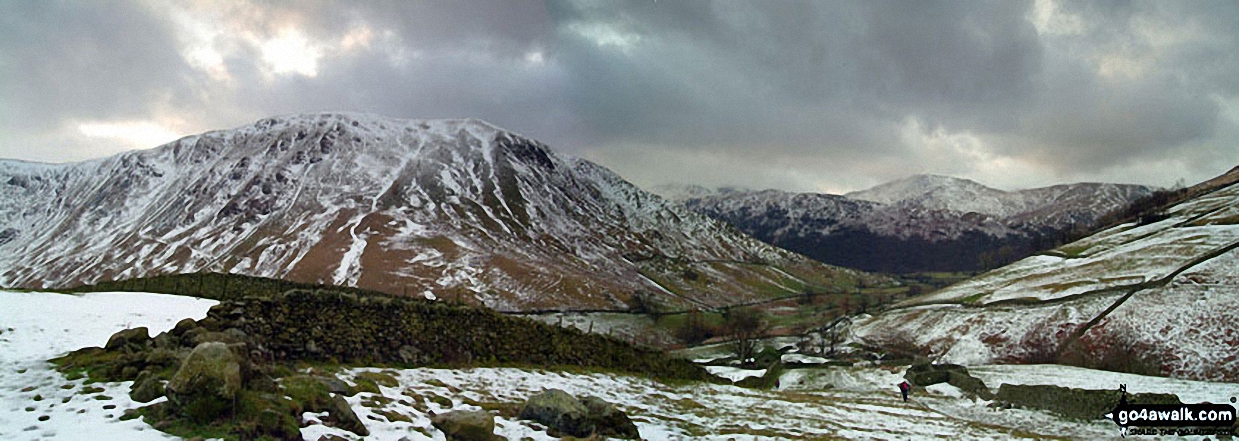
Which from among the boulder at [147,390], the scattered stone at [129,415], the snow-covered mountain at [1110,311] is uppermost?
the snow-covered mountain at [1110,311]

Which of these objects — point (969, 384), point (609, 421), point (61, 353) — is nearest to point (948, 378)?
point (969, 384)

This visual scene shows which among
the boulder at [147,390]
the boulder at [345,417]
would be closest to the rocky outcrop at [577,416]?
the boulder at [345,417]

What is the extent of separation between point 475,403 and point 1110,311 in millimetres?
76652

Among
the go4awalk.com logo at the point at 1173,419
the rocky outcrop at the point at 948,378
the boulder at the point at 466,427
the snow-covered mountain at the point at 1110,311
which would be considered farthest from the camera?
the snow-covered mountain at the point at 1110,311

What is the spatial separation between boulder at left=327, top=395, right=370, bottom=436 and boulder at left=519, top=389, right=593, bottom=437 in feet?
15.5

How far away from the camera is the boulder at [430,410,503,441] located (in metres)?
12.1

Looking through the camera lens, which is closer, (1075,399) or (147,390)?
(147,390)

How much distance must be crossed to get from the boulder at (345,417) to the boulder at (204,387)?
5.49 ft

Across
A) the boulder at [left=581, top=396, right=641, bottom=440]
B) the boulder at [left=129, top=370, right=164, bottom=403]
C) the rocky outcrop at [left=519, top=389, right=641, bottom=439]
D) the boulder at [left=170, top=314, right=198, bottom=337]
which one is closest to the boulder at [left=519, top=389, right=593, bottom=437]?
the rocky outcrop at [left=519, top=389, right=641, bottom=439]

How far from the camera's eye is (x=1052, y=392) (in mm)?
29172

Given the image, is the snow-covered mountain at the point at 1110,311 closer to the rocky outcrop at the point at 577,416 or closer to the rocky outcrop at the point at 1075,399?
the rocky outcrop at the point at 1075,399

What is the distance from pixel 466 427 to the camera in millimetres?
12234

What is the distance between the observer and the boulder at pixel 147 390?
36.0 ft

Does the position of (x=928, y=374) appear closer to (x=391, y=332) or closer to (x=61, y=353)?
(x=391, y=332)
